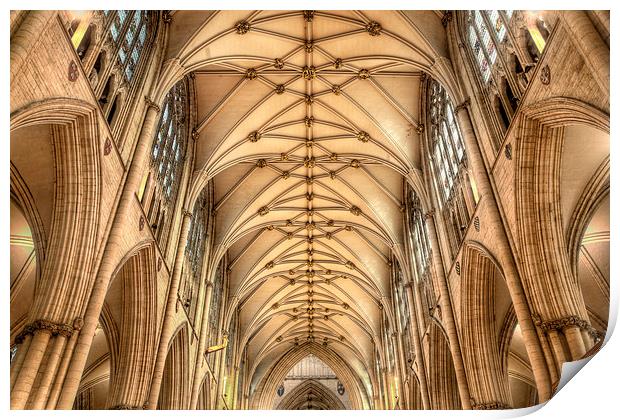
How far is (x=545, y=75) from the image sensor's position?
10.3 meters

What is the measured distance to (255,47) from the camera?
18078mm

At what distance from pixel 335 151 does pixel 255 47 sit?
6015mm

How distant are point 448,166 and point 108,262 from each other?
10.4 meters

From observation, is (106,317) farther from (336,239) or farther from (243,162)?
(336,239)

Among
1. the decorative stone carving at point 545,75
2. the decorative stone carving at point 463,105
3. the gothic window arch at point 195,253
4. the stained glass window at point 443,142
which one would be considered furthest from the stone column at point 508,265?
the gothic window arch at point 195,253

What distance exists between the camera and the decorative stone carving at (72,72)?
10102 mm

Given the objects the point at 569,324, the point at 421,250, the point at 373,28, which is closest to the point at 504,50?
the point at 373,28

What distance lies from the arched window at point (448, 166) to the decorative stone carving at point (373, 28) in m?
2.68

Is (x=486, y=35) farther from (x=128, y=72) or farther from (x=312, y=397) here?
(x=312, y=397)

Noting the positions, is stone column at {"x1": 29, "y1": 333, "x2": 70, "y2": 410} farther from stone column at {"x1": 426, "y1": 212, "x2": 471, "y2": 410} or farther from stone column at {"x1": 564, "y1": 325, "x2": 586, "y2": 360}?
stone column at {"x1": 426, "y1": 212, "x2": 471, "y2": 410}

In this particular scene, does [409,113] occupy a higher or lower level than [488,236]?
higher

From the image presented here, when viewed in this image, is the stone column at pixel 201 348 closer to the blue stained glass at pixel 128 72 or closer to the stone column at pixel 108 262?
the stone column at pixel 108 262

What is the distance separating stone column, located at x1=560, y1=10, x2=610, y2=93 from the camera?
7.48 m
